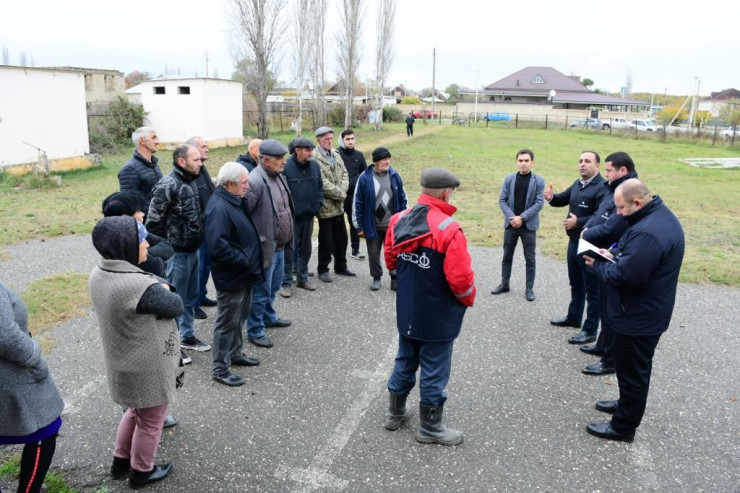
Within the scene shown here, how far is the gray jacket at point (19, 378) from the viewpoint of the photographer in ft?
8.29

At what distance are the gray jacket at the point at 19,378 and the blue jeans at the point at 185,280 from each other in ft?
6.61

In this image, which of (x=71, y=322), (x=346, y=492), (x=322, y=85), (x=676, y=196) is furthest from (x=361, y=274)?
(x=322, y=85)

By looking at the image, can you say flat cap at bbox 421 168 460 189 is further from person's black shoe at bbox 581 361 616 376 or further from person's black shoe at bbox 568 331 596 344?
person's black shoe at bbox 568 331 596 344

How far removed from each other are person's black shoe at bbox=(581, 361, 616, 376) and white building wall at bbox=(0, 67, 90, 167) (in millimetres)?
15950

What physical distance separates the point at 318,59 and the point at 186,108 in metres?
19.7

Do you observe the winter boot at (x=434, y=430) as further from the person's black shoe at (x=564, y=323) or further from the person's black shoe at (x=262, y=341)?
the person's black shoe at (x=564, y=323)

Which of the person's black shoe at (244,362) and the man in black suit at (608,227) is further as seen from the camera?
the person's black shoe at (244,362)

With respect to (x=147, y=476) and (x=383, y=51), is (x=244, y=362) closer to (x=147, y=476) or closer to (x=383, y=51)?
(x=147, y=476)

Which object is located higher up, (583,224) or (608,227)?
(608,227)

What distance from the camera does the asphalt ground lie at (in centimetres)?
343

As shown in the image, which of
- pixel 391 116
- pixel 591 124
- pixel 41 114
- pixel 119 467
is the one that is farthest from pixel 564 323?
pixel 591 124

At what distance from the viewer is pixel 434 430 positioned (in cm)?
379

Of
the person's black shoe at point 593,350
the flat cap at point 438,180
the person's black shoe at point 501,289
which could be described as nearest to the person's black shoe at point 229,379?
the flat cap at point 438,180

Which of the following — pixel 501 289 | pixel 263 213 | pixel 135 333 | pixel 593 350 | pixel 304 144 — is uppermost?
pixel 304 144
